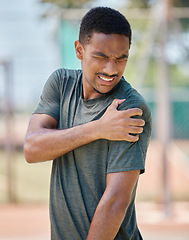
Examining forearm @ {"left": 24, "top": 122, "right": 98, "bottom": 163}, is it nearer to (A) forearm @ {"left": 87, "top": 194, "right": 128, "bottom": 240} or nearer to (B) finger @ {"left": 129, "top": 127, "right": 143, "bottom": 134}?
(B) finger @ {"left": 129, "top": 127, "right": 143, "bottom": 134}

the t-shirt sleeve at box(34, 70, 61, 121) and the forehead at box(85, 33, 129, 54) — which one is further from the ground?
the forehead at box(85, 33, 129, 54)

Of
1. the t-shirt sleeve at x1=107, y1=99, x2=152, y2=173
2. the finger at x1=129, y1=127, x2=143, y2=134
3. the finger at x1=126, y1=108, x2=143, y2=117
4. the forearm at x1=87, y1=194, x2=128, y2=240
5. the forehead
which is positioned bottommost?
the forearm at x1=87, y1=194, x2=128, y2=240

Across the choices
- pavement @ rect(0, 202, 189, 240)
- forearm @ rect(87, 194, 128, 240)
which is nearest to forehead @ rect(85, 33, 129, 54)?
forearm @ rect(87, 194, 128, 240)

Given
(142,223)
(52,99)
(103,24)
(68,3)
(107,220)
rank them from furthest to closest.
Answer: (68,3)
(142,223)
(52,99)
(103,24)
(107,220)

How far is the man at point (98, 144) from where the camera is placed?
1.72 metres

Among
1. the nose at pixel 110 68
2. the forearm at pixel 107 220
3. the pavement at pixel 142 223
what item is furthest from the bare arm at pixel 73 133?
the pavement at pixel 142 223

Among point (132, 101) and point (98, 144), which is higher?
point (132, 101)

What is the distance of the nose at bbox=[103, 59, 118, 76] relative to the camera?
5.80ft

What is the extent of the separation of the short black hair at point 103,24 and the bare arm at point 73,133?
10.8 inches

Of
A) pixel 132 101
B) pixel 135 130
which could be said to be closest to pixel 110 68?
pixel 132 101

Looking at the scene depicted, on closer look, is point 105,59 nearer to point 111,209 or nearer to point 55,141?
point 55,141

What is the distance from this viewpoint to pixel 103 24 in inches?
70.6

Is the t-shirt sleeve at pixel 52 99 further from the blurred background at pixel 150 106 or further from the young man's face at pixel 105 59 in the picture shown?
the blurred background at pixel 150 106

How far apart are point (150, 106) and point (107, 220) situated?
650cm
